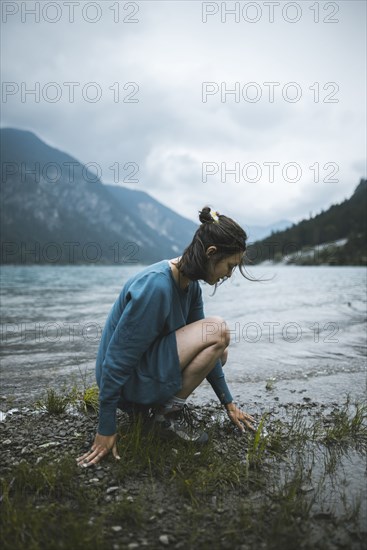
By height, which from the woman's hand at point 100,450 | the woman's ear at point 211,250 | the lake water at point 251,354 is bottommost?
the lake water at point 251,354

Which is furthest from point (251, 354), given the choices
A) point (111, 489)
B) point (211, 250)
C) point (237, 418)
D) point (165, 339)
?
point (111, 489)

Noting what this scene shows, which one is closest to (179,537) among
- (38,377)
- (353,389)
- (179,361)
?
(179,361)

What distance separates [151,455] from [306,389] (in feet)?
13.3

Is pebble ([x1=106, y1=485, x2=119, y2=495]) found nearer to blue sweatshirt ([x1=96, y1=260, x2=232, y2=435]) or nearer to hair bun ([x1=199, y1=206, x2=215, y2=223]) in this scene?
blue sweatshirt ([x1=96, y1=260, x2=232, y2=435])

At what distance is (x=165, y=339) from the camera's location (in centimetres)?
362

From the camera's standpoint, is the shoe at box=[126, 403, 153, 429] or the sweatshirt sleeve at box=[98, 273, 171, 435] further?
the shoe at box=[126, 403, 153, 429]

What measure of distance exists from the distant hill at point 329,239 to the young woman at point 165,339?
4839 inches

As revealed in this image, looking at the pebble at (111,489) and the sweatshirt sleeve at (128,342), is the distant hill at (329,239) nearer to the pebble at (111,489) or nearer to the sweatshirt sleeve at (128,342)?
the sweatshirt sleeve at (128,342)

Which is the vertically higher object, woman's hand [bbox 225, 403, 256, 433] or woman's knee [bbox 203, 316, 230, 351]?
woman's knee [bbox 203, 316, 230, 351]

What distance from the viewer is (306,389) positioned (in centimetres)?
641

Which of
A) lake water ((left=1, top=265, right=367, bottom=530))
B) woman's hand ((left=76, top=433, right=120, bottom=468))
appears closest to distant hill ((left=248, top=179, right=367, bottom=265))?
lake water ((left=1, top=265, right=367, bottom=530))

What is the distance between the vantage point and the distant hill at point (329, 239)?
127 metres

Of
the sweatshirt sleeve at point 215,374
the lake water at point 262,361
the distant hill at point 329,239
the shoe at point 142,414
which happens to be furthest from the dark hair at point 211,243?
the distant hill at point 329,239

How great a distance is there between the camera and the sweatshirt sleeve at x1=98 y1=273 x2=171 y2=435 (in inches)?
124
